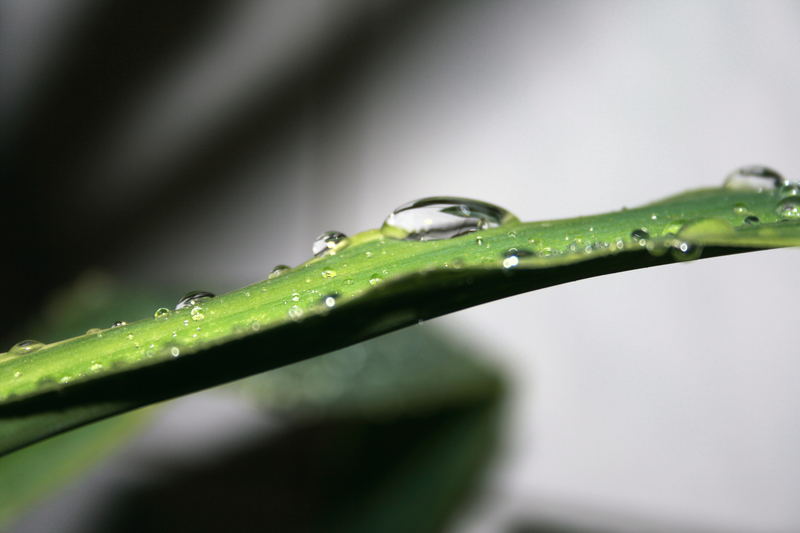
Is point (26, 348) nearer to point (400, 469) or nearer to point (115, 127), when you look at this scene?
point (400, 469)

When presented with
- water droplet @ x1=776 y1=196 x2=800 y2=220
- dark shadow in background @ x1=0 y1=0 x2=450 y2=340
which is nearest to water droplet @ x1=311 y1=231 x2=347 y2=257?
water droplet @ x1=776 y1=196 x2=800 y2=220

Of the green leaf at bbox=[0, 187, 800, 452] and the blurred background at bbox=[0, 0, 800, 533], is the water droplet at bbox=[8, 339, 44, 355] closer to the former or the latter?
the green leaf at bbox=[0, 187, 800, 452]

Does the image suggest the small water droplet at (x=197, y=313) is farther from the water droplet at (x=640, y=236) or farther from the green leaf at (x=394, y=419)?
the green leaf at (x=394, y=419)

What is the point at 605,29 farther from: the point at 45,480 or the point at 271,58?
the point at 45,480

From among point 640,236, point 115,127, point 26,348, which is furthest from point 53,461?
point 115,127

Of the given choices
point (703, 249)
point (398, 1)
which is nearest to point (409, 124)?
point (398, 1)
